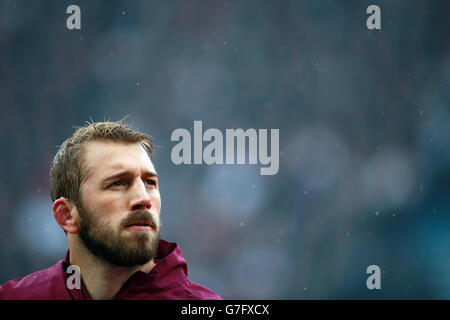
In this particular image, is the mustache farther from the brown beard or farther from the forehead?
the forehead

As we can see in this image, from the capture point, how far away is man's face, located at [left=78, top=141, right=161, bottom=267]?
215cm

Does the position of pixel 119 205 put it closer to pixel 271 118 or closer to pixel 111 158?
pixel 111 158

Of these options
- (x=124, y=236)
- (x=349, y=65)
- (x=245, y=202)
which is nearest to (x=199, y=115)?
(x=245, y=202)

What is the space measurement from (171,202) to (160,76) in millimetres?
2735

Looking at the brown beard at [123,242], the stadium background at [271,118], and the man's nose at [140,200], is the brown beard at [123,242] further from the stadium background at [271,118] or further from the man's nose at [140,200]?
the stadium background at [271,118]

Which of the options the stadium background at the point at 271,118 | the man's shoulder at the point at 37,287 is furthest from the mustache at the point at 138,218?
the stadium background at the point at 271,118

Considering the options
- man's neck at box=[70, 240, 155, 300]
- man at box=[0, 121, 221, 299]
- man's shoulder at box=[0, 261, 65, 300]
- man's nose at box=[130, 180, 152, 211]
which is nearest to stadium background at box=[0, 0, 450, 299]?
man's shoulder at box=[0, 261, 65, 300]

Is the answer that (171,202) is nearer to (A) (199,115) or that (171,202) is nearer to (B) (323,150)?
(A) (199,115)

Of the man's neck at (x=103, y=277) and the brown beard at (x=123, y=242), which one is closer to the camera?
the brown beard at (x=123, y=242)

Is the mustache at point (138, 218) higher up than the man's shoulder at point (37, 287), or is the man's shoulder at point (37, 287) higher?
the mustache at point (138, 218)

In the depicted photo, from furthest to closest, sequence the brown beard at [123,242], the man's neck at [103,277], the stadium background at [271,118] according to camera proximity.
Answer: the stadium background at [271,118]
the man's neck at [103,277]
the brown beard at [123,242]

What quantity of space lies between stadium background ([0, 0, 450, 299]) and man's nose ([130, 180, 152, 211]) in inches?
334

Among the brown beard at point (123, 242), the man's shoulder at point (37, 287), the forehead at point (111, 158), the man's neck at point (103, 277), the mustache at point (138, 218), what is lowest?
the man's shoulder at point (37, 287)

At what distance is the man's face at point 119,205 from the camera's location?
2.15 m
